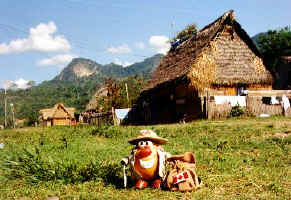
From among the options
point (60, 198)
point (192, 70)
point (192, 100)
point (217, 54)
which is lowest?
point (60, 198)

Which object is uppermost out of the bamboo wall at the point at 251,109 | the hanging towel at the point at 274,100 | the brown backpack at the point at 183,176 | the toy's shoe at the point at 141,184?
the hanging towel at the point at 274,100

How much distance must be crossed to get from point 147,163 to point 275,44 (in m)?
37.0

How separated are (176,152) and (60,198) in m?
3.66

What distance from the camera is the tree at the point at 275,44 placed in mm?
36406

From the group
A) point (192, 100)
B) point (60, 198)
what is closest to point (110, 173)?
point (60, 198)

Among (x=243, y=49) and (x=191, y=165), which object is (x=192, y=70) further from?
(x=191, y=165)

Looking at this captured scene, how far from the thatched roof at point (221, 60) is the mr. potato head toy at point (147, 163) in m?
11.8

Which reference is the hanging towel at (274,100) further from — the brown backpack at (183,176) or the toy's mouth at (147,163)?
the toy's mouth at (147,163)

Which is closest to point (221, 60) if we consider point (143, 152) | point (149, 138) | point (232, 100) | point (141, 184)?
point (232, 100)

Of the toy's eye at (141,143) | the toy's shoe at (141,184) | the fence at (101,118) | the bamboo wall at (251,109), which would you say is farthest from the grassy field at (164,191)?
the fence at (101,118)

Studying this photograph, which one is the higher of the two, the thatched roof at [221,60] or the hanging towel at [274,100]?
the thatched roof at [221,60]

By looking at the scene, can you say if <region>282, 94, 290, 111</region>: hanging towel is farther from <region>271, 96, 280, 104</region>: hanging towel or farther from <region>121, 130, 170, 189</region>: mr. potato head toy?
<region>121, 130, 170, 189</region>: mr. potato head toy

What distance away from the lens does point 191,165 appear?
4.64m

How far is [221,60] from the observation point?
17.6m
